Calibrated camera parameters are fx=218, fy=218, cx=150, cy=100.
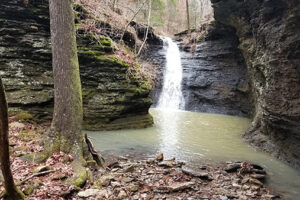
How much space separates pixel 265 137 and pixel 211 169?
4.02 metres

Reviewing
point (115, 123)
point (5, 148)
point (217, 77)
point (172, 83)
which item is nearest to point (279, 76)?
point (115, 123)

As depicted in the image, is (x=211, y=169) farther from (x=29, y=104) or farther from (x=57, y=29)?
(x=29, y=104)

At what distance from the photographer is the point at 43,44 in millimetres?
8930

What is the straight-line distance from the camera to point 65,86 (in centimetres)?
510

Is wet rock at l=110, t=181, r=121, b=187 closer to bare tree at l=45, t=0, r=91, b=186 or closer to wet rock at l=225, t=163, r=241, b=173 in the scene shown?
bare tree at l=45, t=0, r=91, b=186

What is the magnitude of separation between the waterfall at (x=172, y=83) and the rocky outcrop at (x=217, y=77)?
525 mm

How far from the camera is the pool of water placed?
5648 mm

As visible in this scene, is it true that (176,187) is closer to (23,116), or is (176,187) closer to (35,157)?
→ (35,157)

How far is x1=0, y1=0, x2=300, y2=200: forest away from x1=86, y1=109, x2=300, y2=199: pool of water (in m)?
0.04

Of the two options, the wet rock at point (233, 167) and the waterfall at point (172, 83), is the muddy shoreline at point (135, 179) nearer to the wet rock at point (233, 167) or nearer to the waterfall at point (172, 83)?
the wet rock at point (233, 167)

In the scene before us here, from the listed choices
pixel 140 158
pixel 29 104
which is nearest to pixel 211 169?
pixel 140 158

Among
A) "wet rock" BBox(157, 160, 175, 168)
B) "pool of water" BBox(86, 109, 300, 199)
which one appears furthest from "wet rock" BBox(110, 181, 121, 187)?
"pool of water" BBox(86, 109, 300, 199)

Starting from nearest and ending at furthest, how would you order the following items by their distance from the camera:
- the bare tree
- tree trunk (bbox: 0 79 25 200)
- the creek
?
tree trunk (bbox: 0 79 25 200)
the bare tree
the creek

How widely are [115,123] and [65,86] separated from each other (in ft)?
16.3
